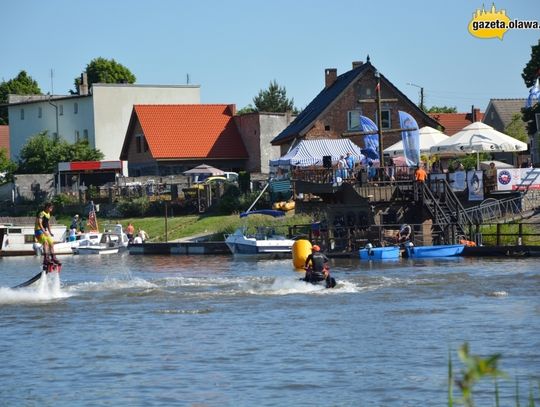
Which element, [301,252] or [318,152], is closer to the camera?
[301,252]

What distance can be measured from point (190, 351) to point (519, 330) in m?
6.90

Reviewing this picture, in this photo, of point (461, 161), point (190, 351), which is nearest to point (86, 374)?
point (190, 351)

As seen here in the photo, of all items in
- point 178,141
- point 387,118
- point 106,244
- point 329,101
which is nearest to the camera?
point 106,244

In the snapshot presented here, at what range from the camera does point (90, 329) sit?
86.4ft

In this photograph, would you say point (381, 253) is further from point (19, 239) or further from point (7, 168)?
point (7, 168)

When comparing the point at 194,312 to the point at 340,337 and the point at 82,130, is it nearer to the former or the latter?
the point at 340,337

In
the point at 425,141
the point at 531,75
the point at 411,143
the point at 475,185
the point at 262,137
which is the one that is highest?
the point at 531,75

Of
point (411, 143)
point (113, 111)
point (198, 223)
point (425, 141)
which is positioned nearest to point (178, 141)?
point (113, 111)

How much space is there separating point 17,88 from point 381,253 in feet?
307

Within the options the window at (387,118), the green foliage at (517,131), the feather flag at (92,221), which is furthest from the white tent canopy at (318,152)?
the green foliage at (517,131)

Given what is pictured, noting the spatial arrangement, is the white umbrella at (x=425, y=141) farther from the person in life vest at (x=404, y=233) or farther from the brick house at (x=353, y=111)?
the brick house at (x=353, y=111)

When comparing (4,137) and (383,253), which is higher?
(4,137)

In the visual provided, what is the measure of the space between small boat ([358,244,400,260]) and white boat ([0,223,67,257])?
89.7 ft

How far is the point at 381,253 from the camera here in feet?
149
